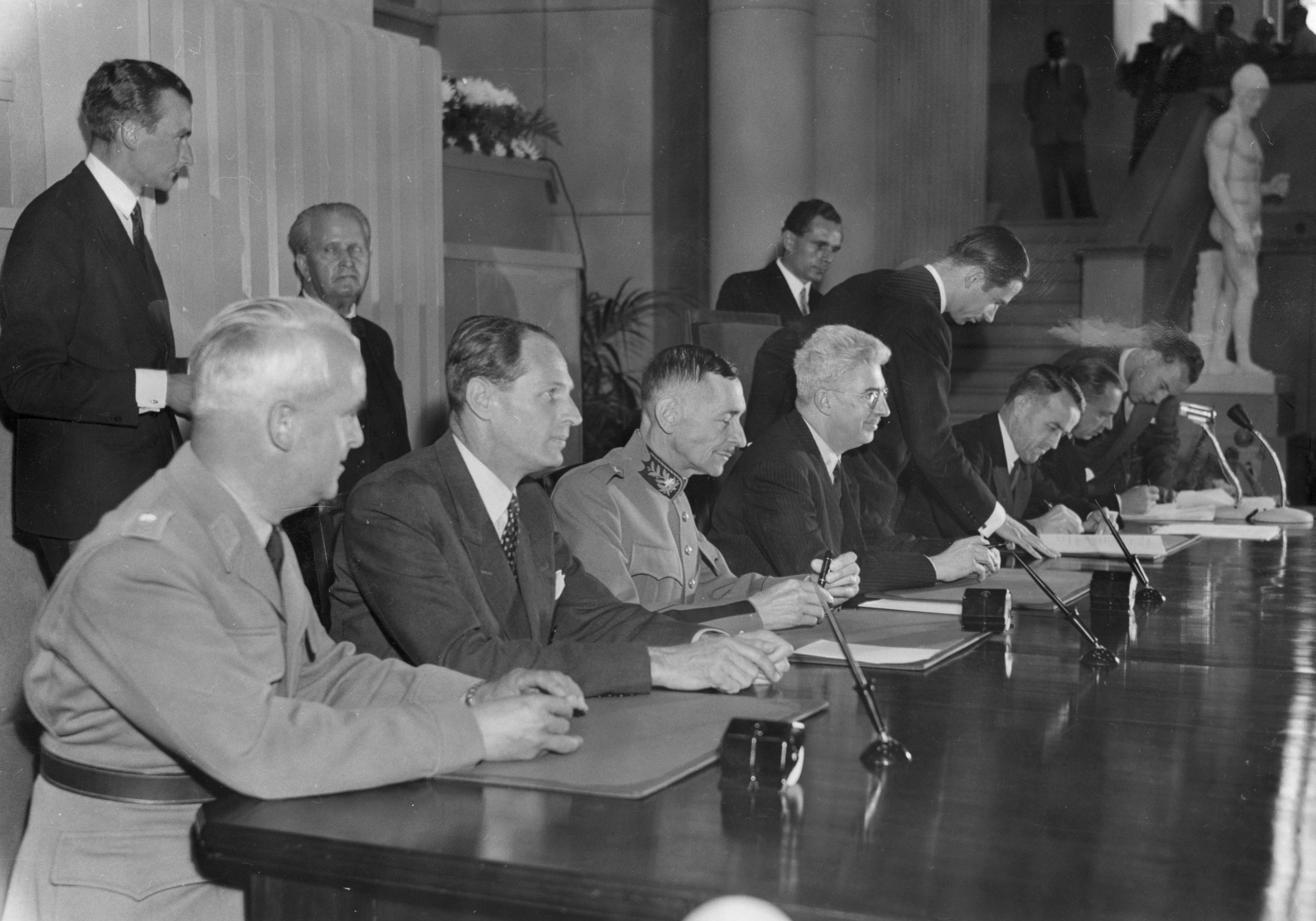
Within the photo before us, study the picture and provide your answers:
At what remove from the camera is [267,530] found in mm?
1517

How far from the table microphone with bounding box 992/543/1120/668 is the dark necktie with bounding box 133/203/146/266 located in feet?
5.75

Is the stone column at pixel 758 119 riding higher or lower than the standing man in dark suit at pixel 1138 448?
higher

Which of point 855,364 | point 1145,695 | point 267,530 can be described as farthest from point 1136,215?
point 267,530

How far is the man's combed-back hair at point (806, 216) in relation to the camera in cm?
481

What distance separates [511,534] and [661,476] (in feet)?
2.18

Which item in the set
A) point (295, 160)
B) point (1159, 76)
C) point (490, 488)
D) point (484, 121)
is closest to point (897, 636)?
point (490, 488)

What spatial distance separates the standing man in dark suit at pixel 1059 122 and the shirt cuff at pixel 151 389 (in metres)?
8.86

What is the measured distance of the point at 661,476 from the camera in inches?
107

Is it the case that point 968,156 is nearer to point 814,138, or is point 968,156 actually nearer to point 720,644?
point 814,138

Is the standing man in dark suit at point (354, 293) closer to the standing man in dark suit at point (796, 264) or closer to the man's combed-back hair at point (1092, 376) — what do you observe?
the standing man in dark suit at point (796, 264)

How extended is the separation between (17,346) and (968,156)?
731 cm

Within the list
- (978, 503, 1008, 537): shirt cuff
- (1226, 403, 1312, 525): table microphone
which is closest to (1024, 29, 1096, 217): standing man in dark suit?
(1226, 403, 1312, 525): table microphone

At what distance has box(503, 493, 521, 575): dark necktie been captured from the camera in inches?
82.7

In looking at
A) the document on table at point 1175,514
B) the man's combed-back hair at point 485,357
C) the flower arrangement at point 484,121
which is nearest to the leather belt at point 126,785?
the man's combed-back hair at point 485,357
